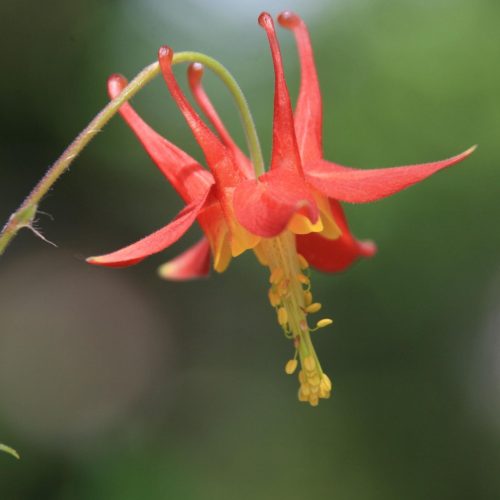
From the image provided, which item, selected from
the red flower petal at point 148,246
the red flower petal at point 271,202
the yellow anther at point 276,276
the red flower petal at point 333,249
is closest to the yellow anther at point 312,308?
the yellow anther at point 276,276

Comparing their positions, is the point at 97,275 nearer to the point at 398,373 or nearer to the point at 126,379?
the point at 126,379

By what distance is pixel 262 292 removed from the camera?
917 centimetres

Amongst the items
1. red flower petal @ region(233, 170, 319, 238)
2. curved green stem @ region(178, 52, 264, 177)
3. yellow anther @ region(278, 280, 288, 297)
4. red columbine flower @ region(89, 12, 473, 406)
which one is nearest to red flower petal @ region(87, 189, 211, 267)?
red columbine flower @ region(89, 12, 473, 406)

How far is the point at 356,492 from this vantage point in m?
7.61

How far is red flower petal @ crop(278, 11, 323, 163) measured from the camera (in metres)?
2.32

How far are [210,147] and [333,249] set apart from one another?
2.02 feet

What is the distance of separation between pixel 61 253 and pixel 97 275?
635 mm

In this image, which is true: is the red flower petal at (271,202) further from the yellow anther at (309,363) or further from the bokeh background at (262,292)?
the bokeh background at (262,292)

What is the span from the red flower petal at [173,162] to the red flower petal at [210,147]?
0.10 meters

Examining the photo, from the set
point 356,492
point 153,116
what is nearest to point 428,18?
point 153,116

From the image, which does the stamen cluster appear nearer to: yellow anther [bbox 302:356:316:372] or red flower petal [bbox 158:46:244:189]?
yellow anther [bbox 302:356:316:372]

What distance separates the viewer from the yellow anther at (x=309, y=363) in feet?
7.32

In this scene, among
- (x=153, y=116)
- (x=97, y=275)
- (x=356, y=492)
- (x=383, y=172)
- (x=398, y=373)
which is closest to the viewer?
(x=383, y=172)

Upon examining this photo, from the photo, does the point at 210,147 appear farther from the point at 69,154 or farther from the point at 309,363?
the point at 309,363
